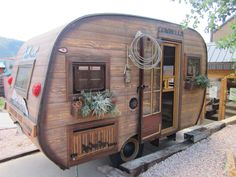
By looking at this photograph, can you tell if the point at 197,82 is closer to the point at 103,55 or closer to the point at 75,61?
the point at 103,55

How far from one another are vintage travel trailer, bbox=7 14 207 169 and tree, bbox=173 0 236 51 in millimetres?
896

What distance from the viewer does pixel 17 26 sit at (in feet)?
38.8

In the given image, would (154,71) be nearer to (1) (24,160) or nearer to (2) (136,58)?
(2) (136,58)

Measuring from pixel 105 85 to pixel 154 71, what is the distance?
3.77 feet

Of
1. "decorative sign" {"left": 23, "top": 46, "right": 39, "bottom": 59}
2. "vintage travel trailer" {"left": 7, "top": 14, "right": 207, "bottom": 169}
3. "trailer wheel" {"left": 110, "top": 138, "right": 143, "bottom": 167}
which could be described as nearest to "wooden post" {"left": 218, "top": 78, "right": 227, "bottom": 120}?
"vintage travel trailer" {"left": 7, "top": 14, "right": 207, "bottom": 169}

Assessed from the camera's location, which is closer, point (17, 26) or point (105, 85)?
point (105, 85)

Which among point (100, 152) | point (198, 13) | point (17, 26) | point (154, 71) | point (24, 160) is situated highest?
point (17, 26)

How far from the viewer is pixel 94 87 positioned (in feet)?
9.53

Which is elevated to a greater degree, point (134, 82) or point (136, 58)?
point (136, 58)

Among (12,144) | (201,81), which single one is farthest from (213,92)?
(12,144)

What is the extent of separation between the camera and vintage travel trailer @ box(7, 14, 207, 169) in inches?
100

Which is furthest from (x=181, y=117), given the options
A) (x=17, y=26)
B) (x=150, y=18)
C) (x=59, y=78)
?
(x=17, y=26)

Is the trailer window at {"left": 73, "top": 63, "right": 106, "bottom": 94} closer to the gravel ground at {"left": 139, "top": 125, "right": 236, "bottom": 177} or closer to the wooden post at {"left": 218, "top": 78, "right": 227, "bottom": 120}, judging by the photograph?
the gravel ground at {"left": 139, "top": 125, "right": 236, "bottom": 177}

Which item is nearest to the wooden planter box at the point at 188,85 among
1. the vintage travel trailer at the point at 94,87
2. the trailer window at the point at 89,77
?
the vintage travel trailer at the point at 94,87
